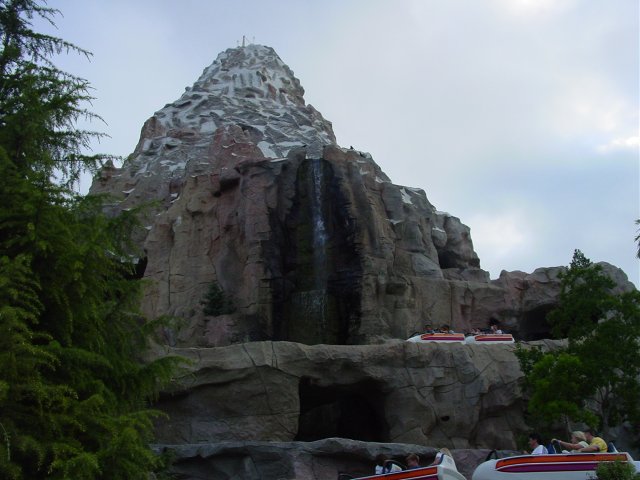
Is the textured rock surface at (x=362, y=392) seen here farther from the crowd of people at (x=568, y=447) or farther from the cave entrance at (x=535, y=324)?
the cave entrance at (x=535, y=324)

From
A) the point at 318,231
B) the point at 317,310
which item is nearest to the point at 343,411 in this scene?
the point at 317,310

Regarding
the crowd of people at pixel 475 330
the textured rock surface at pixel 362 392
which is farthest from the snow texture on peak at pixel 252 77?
the textured rock surface at pixel 362 392

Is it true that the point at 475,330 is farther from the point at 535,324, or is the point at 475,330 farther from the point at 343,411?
the point at 535,324

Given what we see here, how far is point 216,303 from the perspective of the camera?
109 feet

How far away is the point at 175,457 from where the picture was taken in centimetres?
2142

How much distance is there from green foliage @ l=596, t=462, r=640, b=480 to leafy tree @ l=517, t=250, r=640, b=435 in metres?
8.94

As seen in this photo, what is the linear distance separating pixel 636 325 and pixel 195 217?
20.4m

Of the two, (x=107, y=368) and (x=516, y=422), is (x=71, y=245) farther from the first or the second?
(x=516, y=422)

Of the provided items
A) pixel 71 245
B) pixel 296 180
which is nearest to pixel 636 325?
pixel 296 180

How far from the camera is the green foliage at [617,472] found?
44.5ft

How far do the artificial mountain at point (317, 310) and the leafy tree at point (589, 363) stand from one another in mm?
2733

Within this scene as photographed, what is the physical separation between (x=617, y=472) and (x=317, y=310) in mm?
20086

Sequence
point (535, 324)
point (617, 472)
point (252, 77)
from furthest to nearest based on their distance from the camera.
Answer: point (252, 77) → point (535, 324) → point (617, 472)

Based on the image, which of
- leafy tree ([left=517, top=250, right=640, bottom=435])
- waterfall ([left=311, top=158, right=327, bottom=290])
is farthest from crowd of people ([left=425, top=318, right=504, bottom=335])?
waterfall ([left=311, top=158, right=327, bottom=290])
